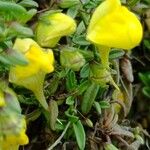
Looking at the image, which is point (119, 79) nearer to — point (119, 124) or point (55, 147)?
point (119, 124)

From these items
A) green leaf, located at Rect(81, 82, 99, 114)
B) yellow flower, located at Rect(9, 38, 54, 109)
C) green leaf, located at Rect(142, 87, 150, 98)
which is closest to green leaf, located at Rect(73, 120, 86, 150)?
green leaf, located at Rect(81, 82, 99, 114)

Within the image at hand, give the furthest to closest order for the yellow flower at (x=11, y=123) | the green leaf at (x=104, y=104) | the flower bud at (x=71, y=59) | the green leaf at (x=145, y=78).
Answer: the green leaf at (x=145, y=78)
the green leaf at (x=104, y=104)
the flower bud at (x=71, y=59)
the yellow flower at (x=11, y=123)

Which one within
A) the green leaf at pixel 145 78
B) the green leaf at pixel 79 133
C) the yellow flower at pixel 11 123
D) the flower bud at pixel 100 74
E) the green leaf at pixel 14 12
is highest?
the green leaf at pixel 14 12

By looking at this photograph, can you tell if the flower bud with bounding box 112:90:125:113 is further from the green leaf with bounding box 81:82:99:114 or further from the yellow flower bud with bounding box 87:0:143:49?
the yellow flower bud with bounding box 87:0:143:49

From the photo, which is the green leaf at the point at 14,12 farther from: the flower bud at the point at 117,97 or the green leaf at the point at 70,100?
the flower bud at the point at 117,97

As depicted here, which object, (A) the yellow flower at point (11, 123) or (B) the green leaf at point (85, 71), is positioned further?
(B) the green leaf at point (85, 71)

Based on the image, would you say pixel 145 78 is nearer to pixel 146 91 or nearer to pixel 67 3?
pixel 146 91

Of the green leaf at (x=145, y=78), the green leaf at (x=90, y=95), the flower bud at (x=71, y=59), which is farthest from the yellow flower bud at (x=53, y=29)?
the green leaf at (x=145, y=78)
